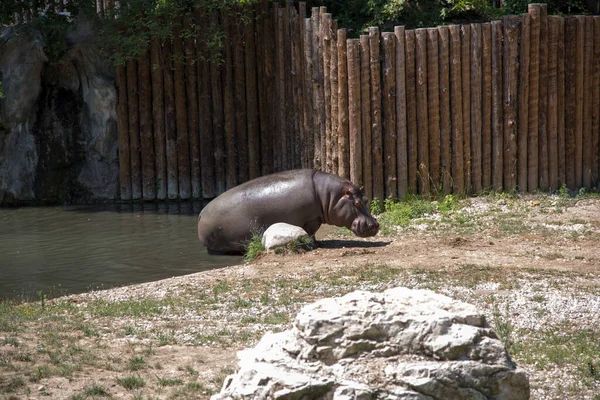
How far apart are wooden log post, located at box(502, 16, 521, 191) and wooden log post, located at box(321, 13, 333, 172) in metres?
2.35

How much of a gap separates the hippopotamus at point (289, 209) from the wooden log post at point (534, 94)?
112 inches

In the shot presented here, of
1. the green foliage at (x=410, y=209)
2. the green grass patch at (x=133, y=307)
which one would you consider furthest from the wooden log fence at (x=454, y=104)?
the green grass patch at (x=133, y=307)

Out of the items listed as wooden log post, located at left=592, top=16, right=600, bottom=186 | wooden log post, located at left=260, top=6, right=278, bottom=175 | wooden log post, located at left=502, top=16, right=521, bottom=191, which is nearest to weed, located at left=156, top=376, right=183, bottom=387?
wooden log post, located at left=502, top=16, right=521, bottom=191

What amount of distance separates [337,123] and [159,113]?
3.85 m

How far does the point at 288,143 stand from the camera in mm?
13797

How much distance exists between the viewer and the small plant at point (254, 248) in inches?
394

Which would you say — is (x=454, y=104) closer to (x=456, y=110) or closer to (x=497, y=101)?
(x=456, y=110)

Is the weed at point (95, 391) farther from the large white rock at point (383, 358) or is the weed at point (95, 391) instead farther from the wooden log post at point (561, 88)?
the wooden log post at point (561, 88)

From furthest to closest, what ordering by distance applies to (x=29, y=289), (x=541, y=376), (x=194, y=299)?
(x=29, y=289) < (x=194, y=299) < (x=541, y=376)

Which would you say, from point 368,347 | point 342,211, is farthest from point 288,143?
point 368,347

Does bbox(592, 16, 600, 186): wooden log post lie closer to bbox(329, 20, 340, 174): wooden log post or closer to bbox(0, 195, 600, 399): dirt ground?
bbox(0, 195, 600, 399): dirt ground

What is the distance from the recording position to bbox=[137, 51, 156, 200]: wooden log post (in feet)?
47.5

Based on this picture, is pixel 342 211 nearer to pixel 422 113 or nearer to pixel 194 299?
pixel 422 113

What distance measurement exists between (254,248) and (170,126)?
5111 millimetres
